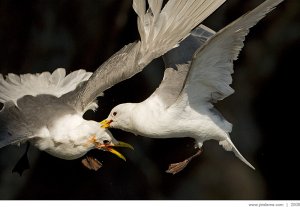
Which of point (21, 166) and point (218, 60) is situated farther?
point (21, 166)

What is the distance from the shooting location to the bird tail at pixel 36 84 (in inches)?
87.6

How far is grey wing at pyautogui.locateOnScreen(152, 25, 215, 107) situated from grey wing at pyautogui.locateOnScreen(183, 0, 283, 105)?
64mm

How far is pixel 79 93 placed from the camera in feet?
7.30

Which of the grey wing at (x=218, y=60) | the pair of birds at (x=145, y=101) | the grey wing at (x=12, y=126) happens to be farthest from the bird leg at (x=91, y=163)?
the grey wing at (x=218, y=60)

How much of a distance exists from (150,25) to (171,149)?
73 centimetres

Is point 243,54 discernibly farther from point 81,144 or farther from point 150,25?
→ point 81,144

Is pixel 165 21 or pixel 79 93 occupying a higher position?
pixel 165 21

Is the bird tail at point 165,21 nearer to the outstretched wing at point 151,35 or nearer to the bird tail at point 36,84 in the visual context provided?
the outstretched wing at point 151,35

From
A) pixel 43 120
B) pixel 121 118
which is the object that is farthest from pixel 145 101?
pixel 43 120

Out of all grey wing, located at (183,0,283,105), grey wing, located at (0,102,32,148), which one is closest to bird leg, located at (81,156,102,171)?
grey wing, located at (0,102,32,148)

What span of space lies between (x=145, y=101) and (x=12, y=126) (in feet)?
1.40

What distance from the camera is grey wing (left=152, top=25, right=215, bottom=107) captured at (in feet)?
7.22

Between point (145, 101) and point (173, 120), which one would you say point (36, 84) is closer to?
point (145, 101)

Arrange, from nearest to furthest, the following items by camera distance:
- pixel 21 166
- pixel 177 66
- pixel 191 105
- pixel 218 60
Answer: pixel 218 60 < pixel 191 105 < pixel 177 66 < pixel 21 166
